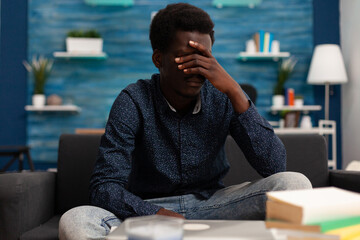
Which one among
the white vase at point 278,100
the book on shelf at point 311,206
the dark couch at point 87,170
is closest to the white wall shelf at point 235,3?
the white vase at point 278,100

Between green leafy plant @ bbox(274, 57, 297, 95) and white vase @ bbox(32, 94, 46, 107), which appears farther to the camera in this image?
green leafy plant @ bbox(274, 57, 297, 95)

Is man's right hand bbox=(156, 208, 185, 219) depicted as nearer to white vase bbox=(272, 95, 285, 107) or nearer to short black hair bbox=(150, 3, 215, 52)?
short black hair bbox=(150, 3, 215, 52)

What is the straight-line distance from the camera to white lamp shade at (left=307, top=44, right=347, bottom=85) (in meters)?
3.84

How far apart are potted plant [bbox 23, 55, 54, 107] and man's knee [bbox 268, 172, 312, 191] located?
3.59 m

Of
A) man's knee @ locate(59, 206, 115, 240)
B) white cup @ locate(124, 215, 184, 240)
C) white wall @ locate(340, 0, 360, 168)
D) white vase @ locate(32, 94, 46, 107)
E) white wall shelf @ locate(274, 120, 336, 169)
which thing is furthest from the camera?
white vase @ locate(32, 94, 46, 107)

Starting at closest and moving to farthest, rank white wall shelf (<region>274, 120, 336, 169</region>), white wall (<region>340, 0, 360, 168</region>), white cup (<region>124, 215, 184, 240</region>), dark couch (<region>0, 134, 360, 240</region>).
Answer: white cup (<region>124, 215, 184, 240</region>)
dark couch (<region>0, 134, 360, 240</region>)
white wall shelf (<region>274, 120, 336, 169</region>)
white wall (<region>340, 0, 360, 168</region>)

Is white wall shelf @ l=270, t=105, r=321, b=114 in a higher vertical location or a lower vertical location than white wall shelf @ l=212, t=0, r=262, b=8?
lower

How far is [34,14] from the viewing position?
4207 millimetres

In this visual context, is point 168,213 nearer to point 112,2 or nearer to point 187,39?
point 187,39

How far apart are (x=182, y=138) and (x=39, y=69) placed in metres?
3.30

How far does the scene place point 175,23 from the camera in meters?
1.24

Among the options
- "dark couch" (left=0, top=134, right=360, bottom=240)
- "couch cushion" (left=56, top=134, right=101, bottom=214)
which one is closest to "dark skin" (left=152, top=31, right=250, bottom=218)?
"dark couch" (left=0, top=134, right=360, bottom=240)

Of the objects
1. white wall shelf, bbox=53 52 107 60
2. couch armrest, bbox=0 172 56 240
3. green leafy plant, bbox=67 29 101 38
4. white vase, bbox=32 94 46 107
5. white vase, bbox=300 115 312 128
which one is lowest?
couch armrest, bbox=0 172 56 240

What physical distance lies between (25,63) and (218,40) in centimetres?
229
